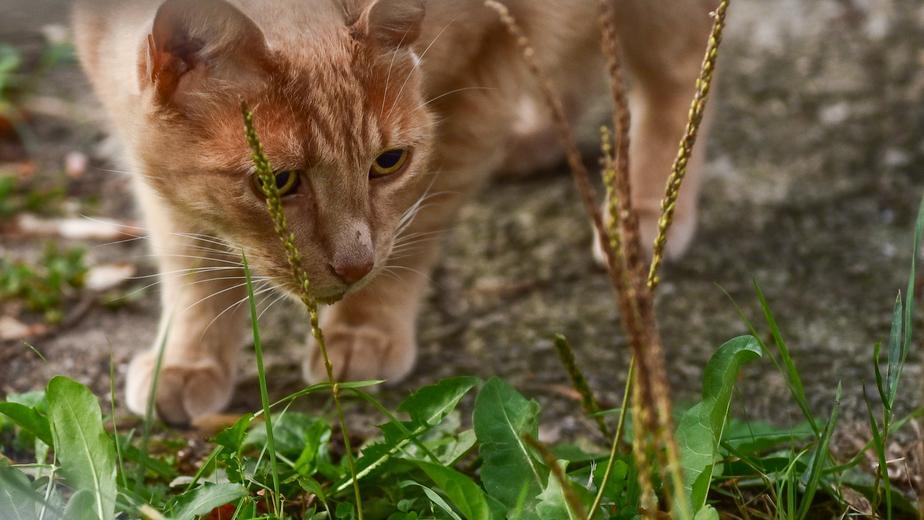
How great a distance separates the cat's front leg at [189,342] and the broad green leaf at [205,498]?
1.80 ft

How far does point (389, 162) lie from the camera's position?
1.54 meters

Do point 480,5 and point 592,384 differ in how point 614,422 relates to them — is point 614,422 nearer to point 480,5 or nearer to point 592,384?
point 592,384

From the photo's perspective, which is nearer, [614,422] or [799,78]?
[614,422]

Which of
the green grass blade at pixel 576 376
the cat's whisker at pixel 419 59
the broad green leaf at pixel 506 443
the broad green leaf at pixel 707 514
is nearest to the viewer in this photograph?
the broad green leaf at pixel 707 514

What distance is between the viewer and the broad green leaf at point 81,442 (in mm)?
1198

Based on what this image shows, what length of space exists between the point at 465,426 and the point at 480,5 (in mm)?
764

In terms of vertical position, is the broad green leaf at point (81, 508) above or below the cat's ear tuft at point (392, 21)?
below

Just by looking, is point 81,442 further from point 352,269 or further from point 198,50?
point 198,50

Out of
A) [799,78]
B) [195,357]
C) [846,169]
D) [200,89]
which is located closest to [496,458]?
[200,89]

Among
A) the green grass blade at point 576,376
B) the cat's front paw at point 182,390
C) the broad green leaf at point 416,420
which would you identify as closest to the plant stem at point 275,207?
the broad green leaf at point 416,420

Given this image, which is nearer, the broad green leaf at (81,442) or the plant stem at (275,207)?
the plant stem at (275,207)

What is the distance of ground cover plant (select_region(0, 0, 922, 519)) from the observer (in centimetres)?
120

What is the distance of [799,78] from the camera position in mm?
3020

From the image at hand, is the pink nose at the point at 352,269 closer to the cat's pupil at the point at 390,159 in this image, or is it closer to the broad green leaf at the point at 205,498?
the cat's pupil at the point at 390,159
